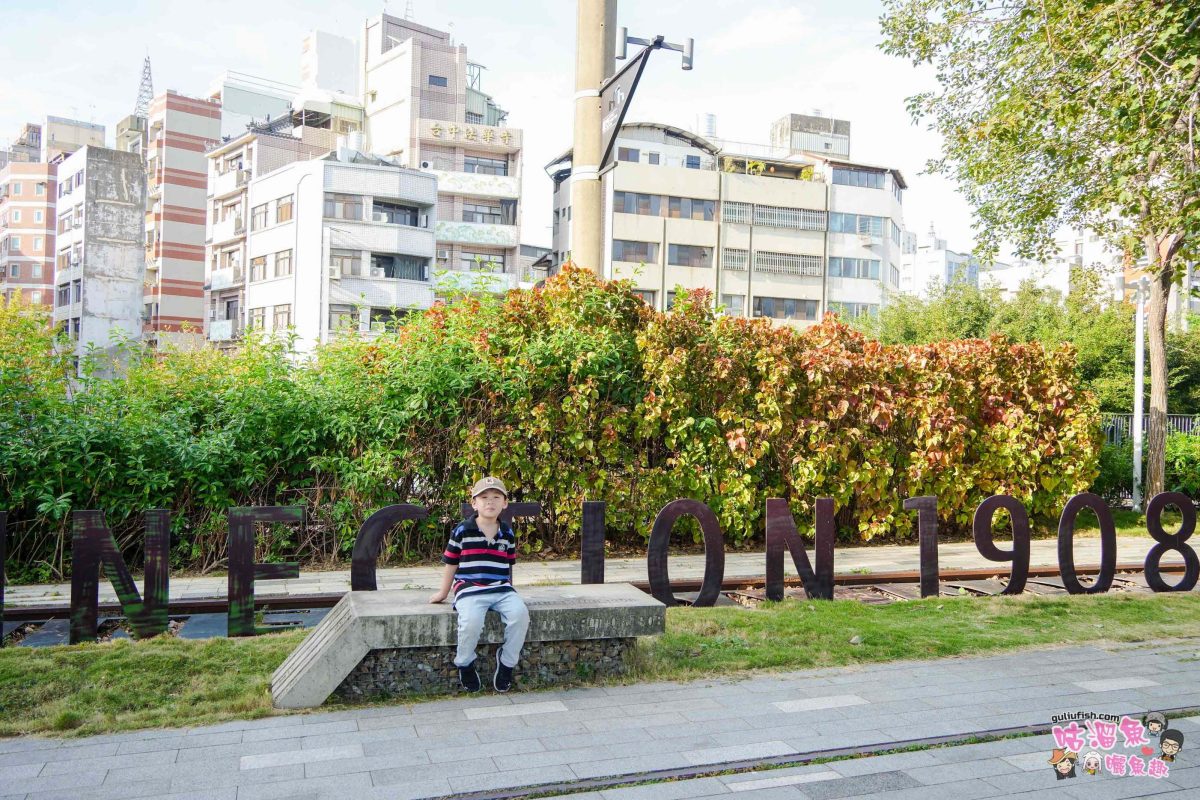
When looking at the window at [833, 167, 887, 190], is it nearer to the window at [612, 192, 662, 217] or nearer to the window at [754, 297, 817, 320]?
the window at [754, 297, 817, 320]

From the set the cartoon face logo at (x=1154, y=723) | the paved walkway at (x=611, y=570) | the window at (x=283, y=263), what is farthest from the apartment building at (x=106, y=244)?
the cartoon face logo at (x=1154, y=723)

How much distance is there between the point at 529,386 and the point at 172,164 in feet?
182

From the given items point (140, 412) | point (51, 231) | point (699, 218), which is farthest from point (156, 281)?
point (140, 412)

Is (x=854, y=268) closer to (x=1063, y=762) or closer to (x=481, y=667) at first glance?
(x=481, y=667)

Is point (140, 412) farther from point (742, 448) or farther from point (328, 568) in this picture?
point (742, 448)

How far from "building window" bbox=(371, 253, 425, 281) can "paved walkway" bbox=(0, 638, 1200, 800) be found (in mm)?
41939

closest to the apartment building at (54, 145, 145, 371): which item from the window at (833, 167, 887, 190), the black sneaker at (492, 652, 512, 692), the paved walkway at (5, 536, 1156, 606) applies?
the window at (833, 167, 887, 190)

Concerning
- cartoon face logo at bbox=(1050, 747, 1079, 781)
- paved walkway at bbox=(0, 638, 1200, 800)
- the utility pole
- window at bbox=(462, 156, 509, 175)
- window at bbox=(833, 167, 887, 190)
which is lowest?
paved walkway at bbox=(0, 638, 1200, 800)

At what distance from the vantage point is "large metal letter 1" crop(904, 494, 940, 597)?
372 inches

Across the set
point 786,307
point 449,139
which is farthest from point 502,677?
point 786,307

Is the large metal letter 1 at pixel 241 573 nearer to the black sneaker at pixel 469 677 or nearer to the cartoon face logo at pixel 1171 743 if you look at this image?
the black sneaker at pixel 469 677

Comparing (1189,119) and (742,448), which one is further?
(742,448)

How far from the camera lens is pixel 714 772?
477 cm

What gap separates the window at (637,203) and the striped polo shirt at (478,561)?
49.1m
